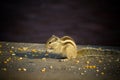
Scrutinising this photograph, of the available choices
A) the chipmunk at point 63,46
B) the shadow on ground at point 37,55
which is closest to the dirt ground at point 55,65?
the shadow on ground at point 37,55

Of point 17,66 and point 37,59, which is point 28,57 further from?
point 17,66

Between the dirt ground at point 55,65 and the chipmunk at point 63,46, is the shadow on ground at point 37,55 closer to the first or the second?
the dirt ground at point 55,65

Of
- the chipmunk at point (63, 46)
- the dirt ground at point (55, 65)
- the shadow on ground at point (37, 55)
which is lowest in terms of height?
the dirt ground at point (55, 65)

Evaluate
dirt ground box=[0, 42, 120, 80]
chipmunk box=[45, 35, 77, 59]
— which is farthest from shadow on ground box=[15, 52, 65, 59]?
chipmunk box=[45, 35, 77, 59]

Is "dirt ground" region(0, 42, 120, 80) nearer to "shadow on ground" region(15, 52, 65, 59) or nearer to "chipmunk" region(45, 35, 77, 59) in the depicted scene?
"shadow on ground" region(15, 52, 65, 59)

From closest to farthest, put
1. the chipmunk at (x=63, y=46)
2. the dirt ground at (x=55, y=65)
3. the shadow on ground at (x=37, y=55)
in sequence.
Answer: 1. the dirt ground at (x=55, y=65)
2. the chipmunk at (x=63, y=46)
3. the shadow on ground at (x=37, y=55)

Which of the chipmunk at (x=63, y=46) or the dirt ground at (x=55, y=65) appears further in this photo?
the chipmunk at (x=63, y=46)

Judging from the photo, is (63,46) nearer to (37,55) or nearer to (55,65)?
(37,55)

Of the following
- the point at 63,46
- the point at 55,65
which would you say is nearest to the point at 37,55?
the point at 63,46
